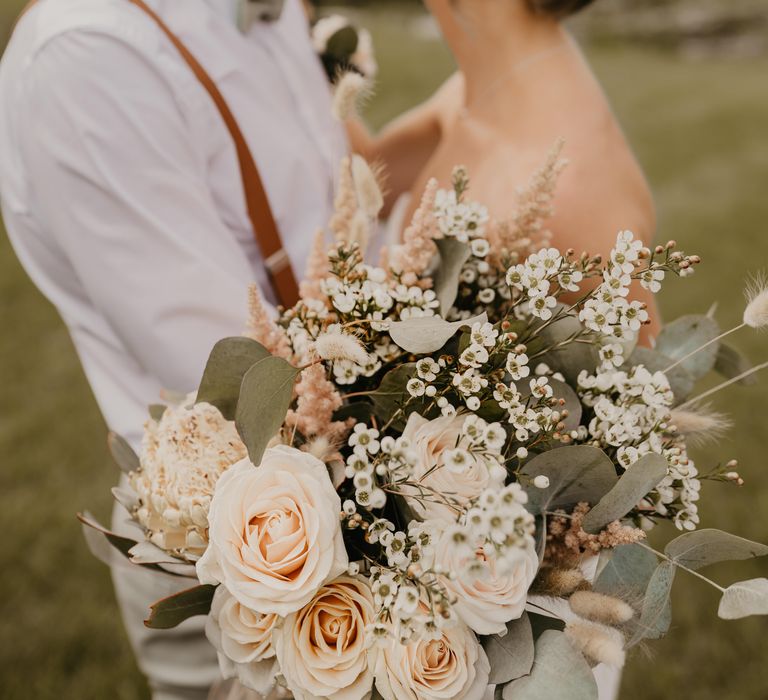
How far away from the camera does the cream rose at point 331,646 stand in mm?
940

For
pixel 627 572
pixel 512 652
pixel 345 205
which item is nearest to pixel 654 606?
pixel 627 572

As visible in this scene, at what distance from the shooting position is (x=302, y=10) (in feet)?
6.37

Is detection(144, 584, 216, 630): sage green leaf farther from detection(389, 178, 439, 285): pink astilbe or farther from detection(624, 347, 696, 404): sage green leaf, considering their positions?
detection(624, 347, 696, 404): sage green leaf

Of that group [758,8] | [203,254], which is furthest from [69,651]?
[758,8]

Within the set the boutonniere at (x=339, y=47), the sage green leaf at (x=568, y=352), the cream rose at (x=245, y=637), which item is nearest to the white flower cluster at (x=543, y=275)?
the sage green leaf at (x=568, y=352)

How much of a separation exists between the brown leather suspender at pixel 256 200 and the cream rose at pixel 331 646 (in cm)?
70

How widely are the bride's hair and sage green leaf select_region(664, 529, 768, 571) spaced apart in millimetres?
1019

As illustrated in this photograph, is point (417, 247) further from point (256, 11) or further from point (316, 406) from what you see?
point (256, 11)

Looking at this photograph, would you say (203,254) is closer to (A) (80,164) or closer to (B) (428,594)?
(A) (80,164)

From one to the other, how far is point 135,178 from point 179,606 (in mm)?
693

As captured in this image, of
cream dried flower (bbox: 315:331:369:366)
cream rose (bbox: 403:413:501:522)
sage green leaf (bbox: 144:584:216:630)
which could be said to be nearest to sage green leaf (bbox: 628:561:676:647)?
cream rose (bbox: 403:413:501:522)

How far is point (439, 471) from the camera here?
0.92m

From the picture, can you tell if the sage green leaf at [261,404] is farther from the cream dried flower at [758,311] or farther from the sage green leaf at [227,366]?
the cream dried flower at [758,311]

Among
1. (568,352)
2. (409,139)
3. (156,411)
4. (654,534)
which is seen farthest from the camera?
(654,534)
